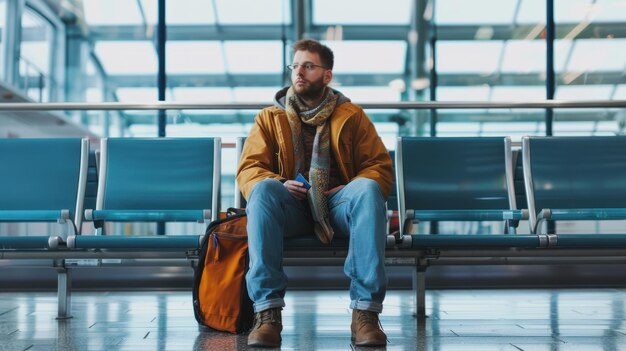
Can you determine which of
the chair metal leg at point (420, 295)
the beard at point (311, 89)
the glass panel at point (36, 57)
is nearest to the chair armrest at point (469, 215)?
the chair metal leg at point (420, 295)

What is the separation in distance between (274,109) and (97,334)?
1.17 metres

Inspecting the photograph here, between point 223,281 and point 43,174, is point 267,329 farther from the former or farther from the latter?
point 43,174

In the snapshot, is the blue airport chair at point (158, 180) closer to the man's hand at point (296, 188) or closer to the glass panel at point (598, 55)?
the man's hand at point (296, 188)

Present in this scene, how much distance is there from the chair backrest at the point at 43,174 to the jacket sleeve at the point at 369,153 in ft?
4.72

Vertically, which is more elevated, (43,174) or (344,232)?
(43,174)

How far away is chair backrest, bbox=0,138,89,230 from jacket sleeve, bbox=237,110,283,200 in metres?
1.05

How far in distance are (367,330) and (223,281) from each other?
695 mm

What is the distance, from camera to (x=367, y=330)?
2.45 metres

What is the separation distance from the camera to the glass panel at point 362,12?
714cm

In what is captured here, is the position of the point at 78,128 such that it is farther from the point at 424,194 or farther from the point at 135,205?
the point at 424,194

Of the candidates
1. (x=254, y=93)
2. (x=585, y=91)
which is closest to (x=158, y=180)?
(x=254, y=93)

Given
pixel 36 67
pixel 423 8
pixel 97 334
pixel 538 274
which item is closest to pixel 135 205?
pixel 97 334

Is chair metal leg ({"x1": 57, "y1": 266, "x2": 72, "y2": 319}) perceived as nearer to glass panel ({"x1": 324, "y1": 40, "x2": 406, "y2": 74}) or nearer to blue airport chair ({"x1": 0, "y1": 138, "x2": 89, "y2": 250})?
blue airport chair ({"x1": 0, "y1": 138, "x2": 89, "y2": 250})

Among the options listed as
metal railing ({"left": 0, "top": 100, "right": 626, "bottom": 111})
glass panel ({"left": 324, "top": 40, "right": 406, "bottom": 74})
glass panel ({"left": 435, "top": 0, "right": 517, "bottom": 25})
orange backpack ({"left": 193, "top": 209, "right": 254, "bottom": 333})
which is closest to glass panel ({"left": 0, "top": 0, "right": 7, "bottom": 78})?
glass panel ({"left": 324, "top": 40, "right": 406, "bottom": 74})
